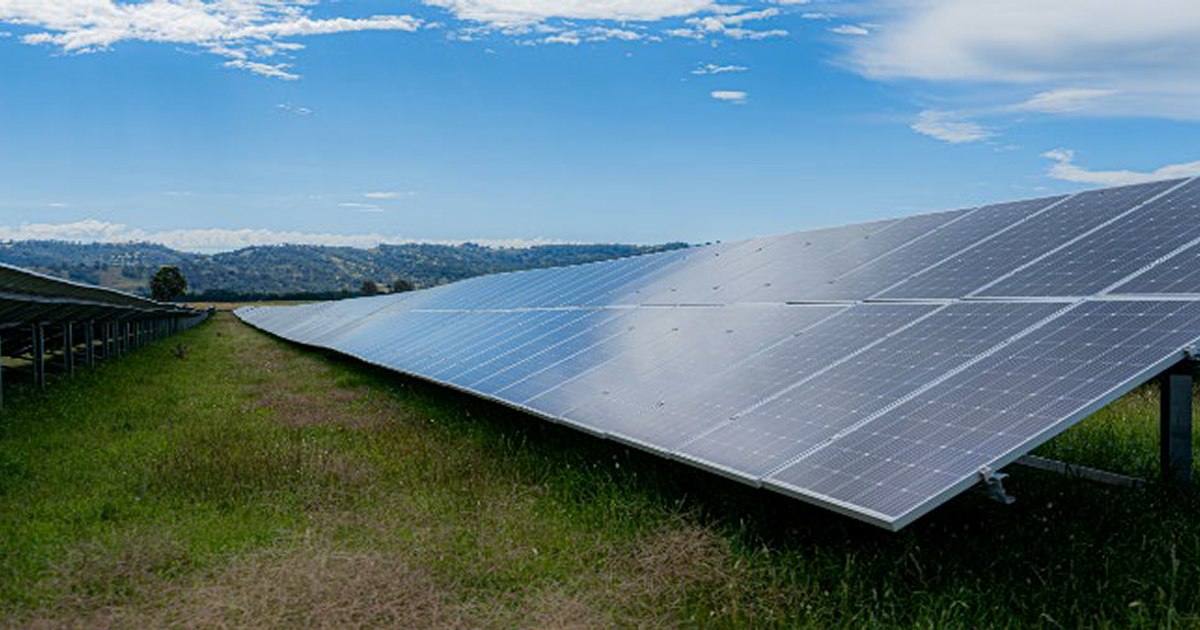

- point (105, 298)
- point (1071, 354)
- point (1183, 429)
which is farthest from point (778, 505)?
point (105, 298)

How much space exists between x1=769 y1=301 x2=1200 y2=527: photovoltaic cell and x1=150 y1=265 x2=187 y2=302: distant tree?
19324 centimetres

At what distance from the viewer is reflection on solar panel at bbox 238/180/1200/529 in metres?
7.14

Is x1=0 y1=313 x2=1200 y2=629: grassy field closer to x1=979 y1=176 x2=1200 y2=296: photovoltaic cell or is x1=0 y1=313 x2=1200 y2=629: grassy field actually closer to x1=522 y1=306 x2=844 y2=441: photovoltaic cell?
x1=522 y1=306 x2=844 y2=441: photovoltaic cell

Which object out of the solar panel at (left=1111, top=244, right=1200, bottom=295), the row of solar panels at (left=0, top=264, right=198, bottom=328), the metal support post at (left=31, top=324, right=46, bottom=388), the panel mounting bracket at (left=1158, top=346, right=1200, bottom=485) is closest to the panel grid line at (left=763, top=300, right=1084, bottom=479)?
the solar panel at (left=1111, top=244, right=1200, bottom=295)

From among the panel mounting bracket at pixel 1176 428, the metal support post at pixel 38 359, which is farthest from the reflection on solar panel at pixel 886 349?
the metal support post at pixel 38 359

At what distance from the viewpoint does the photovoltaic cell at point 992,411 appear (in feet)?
21.7

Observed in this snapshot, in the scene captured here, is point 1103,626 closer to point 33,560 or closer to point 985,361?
point 985,361

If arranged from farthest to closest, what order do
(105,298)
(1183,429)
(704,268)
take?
(105,298) → (704,268) → (1183,429)

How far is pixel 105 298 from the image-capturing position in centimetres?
2889

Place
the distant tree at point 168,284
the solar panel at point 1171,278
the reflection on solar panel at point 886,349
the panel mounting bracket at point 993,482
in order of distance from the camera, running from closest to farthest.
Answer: the panel mounting bracket at point 993,482
the reflection on solar panel at point 886,349
the solar panel at point 1171,278
the distant tree at point 168,284

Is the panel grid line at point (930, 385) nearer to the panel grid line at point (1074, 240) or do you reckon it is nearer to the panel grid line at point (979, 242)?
the panel grid line at point (1074, 240)

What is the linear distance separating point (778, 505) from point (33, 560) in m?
7.03

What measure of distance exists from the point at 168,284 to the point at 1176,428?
200m

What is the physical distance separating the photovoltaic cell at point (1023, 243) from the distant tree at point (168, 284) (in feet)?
623
